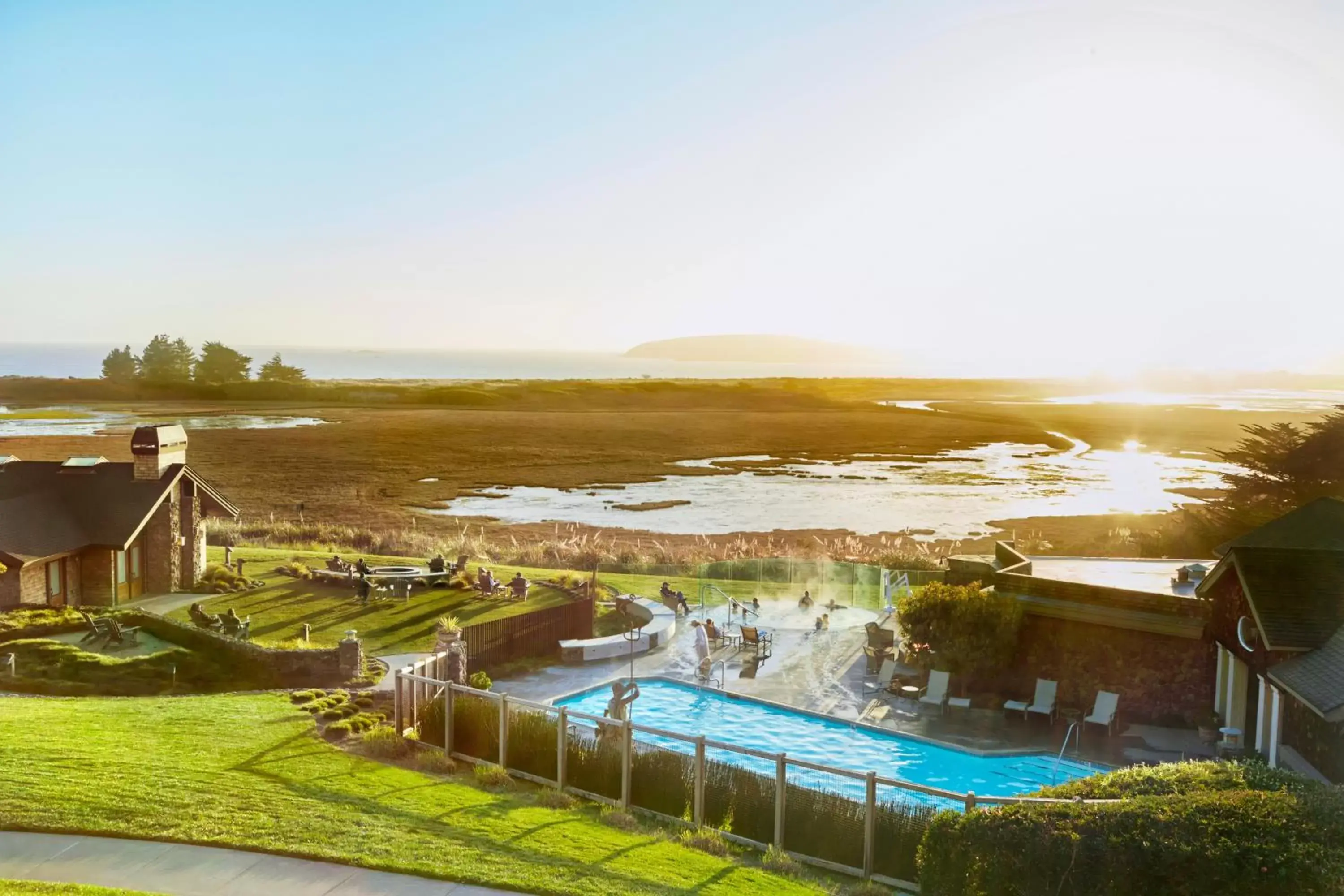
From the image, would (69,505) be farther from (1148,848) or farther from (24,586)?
(1148,848)

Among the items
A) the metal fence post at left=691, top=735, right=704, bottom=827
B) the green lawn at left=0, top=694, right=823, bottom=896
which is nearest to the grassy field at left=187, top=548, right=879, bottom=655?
the green lawn at left=0, top=694, right=823, bottom=896

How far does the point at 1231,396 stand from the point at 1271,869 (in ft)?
469

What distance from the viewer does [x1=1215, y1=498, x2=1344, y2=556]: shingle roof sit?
20.1m

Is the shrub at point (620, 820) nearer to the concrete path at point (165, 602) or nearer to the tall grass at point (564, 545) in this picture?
the concrete path at point (165, 602)

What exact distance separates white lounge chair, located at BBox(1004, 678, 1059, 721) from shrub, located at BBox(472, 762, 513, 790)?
1037 centimetres

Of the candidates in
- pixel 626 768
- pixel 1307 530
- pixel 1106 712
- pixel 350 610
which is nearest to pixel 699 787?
pixel 626 768

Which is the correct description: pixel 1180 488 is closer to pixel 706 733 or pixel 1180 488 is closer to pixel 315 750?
pixel 706 733

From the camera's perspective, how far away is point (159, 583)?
29391 millimetres

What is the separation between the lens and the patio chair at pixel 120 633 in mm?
23156

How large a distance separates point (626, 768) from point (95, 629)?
15.6 meters

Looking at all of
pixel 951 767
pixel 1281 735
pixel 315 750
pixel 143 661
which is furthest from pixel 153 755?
pixel 1281 735

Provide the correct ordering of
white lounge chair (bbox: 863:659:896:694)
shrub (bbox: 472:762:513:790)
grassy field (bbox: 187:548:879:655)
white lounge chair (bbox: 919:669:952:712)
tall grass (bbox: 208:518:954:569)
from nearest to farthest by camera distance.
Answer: shrub (bbox: 472:762:513:790), white lounge chair (bbox: 919:669:952:712), white lounge chair (bbox: 863:659:896:694), grassy field (bbox: 187:548:879:655), tall grass (bbox: 208:518:954:569)

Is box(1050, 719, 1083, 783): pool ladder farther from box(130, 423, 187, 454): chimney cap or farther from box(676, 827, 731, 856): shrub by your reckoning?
box(130, 423, 187, 454): chimney cap

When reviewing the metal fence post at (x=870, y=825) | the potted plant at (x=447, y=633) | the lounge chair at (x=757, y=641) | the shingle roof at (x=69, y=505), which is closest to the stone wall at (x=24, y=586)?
the shingle roof at (x=69, y=505)
